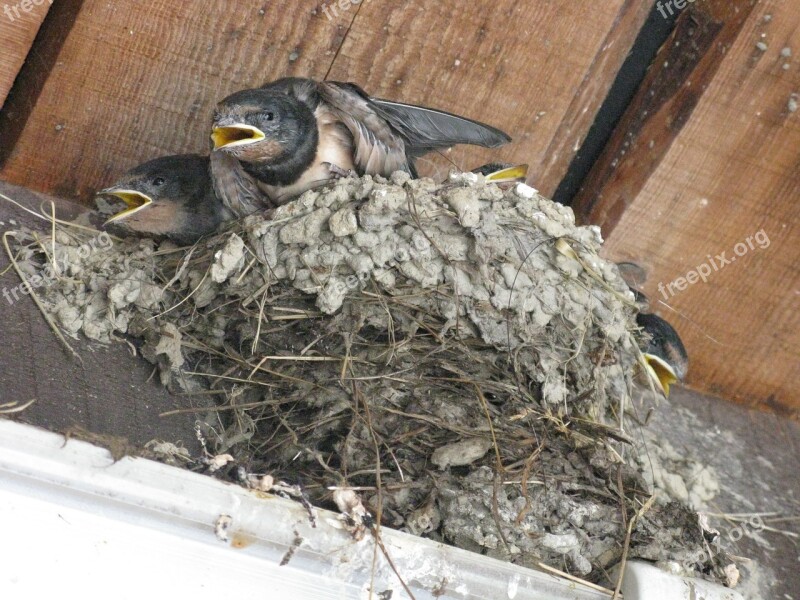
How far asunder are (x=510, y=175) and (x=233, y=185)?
0.80 metres

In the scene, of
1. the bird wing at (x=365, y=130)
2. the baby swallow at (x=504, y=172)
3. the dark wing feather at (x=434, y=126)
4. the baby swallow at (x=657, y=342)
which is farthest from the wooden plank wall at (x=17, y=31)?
the baby swallow at (x=657, y=342)

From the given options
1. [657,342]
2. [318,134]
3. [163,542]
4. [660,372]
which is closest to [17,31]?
[318,134]

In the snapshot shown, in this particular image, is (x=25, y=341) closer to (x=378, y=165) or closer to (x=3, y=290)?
(x=3, y=290)

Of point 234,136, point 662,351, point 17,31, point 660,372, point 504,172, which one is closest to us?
point 17,31

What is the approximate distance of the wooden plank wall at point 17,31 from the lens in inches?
92.1

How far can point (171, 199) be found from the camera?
2.74m

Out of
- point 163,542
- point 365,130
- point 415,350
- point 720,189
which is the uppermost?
point 720,189

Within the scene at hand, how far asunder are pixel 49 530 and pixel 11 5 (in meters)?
1.35

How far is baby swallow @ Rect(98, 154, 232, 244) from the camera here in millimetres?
2629

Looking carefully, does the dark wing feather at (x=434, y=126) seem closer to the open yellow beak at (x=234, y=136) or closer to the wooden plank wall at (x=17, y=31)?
the open yellow beak at (x=234, y=136)

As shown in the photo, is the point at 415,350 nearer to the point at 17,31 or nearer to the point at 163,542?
the point at 163,542

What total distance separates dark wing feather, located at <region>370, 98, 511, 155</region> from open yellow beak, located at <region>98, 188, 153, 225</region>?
653 millimetres

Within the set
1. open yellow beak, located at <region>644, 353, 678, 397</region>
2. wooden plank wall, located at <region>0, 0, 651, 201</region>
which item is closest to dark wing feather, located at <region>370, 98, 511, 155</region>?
wooden plank wall, located at <region>0, 0, 651, 201</region>

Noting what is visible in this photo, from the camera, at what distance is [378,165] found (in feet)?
9.28
